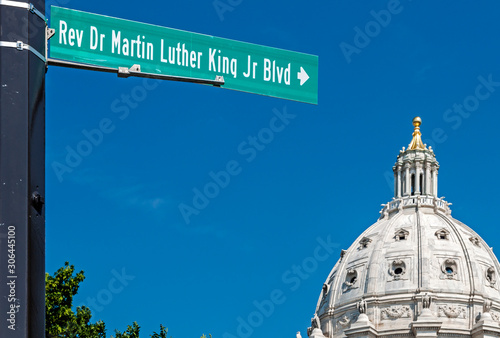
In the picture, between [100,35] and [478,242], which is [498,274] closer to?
[478,242]

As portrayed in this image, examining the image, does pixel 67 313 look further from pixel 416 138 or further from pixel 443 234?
pixel 416 138

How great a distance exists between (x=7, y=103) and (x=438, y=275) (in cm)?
11115

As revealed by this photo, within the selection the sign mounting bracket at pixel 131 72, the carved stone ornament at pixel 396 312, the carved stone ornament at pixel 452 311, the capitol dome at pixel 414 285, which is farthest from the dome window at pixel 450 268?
the sign mounting bracket at pixel 131 72

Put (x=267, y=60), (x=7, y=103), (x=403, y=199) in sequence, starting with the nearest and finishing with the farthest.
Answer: (x=7, y=103) < (x=267, y=60) < (x=403, y=199)

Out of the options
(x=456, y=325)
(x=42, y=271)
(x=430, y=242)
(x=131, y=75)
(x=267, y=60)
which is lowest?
(x=42, y=271)

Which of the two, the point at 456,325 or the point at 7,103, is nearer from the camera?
the point at 7,103

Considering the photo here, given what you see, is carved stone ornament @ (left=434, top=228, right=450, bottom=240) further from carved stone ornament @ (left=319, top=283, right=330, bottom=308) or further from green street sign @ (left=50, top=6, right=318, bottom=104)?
green street sign @ (left=50, top=6, right=318, bottom=104)

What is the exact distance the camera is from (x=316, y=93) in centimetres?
1155

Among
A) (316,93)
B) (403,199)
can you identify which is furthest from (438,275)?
(316,93)

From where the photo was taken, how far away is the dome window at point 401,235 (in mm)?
120188

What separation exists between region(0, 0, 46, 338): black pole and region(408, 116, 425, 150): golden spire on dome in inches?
4785

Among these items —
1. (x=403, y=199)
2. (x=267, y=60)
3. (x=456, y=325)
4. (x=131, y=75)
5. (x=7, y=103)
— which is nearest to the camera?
(x=7, y=103)

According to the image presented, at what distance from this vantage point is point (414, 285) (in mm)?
117750

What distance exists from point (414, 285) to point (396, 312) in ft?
10.6
